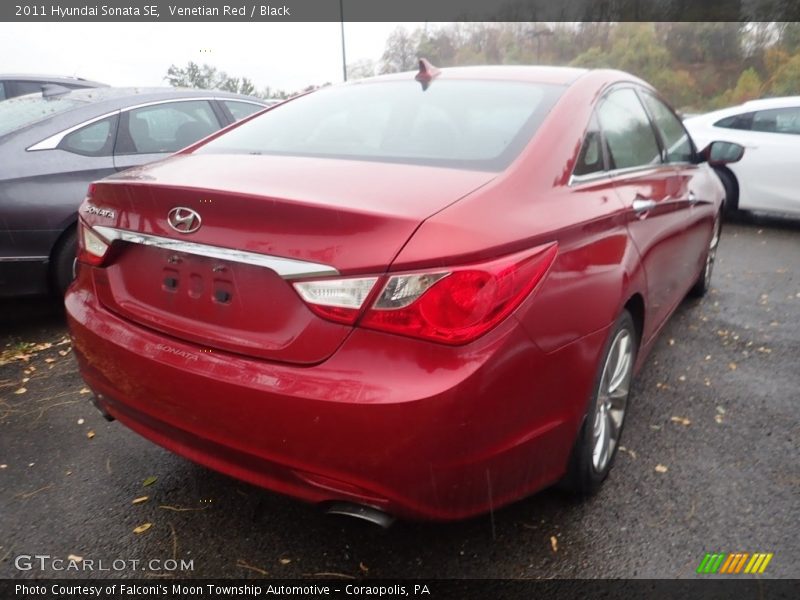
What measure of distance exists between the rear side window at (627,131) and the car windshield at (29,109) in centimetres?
340

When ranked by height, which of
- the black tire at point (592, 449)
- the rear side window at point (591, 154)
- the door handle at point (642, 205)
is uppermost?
the rear side window at point (591, 154)

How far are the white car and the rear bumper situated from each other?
6.11 m

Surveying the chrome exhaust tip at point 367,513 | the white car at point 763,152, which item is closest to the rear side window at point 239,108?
the chrome exhaust tip at point 367,513

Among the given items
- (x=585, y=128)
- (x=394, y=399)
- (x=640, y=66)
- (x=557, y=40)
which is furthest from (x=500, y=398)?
(x=640, y=66)

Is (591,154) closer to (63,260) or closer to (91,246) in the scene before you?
(91,246)

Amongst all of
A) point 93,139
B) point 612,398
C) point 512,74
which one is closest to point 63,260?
point 93,139

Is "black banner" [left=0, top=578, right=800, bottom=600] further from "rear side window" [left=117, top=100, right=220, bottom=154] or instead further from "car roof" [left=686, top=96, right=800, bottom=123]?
"car roof" [left=686, top=96, right=800, bottom=123]

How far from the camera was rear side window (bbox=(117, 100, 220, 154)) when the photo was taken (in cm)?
438

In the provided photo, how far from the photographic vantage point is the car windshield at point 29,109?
400cm

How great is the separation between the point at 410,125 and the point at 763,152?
19.8 feet

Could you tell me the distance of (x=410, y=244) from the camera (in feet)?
5.12

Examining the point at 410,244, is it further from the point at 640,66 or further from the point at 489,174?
the point at 640,66

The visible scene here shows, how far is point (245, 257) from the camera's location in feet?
5.53

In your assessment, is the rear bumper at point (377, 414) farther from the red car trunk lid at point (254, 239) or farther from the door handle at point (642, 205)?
the door handle at point (642, 205)
